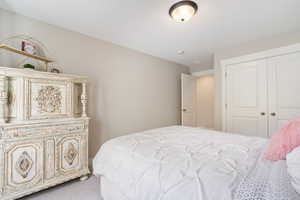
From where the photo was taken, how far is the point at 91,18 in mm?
1964

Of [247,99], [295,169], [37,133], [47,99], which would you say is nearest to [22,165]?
[37,133]

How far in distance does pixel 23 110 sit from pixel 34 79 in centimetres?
38

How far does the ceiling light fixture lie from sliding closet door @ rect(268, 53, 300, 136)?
80.2 inches

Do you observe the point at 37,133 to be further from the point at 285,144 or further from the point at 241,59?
the point at 241,59

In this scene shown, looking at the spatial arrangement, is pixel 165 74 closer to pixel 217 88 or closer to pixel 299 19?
pixel 217 88

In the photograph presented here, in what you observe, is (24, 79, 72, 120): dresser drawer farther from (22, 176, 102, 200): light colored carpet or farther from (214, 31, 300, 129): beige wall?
(214, 31, 300, 129): beige wall

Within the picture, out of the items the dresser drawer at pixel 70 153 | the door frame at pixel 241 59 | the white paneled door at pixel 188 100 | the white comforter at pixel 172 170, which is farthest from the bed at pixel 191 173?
the white paneled door at pixel 188 100

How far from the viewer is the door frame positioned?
2377 mm

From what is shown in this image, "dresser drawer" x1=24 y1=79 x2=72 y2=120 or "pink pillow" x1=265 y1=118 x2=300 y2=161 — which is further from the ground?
"dresser drawer" x1=24 y1=79 x2=72 y2=120

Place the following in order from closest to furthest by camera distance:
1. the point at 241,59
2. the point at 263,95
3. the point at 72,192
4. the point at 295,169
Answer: the point at 295,169, the point at 72,192, the point at 263,95, the point at 241,59

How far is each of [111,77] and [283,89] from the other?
3195 millimetres

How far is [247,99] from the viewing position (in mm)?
2818

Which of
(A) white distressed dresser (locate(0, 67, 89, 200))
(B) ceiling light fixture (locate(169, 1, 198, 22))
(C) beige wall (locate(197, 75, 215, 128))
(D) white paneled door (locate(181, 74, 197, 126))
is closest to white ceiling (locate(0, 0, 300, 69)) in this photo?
(B) ceiling light fixture (locate(169, 1, 198, 22))

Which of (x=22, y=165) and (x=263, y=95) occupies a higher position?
(x=263, y=95)
